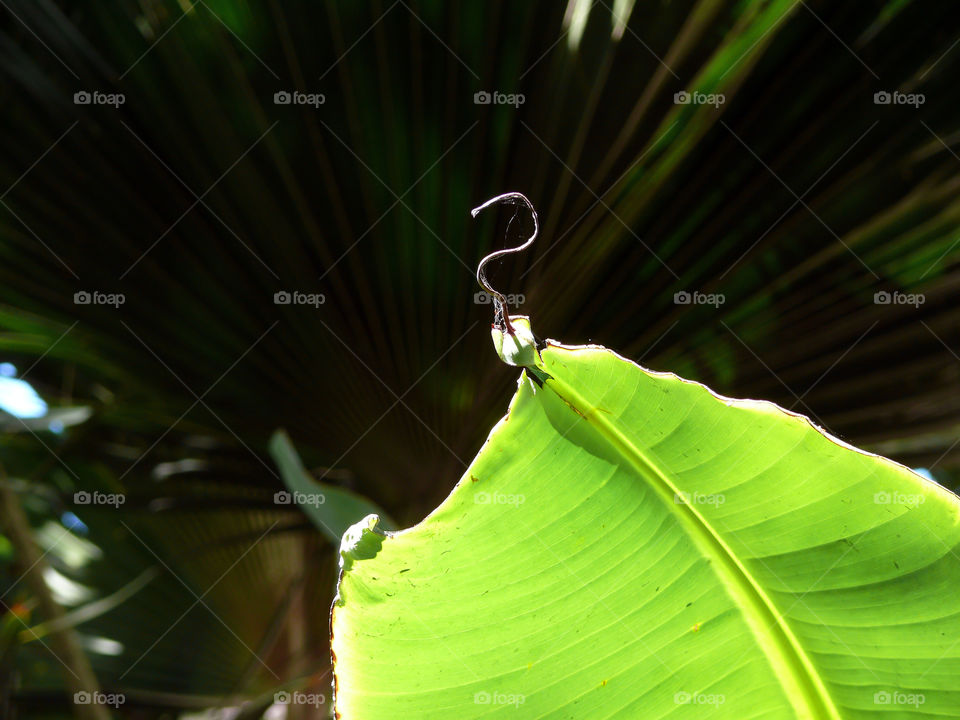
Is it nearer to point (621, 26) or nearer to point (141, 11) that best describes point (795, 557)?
point (621, 26)
